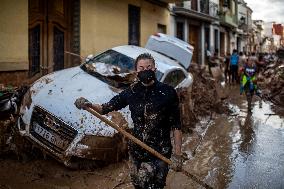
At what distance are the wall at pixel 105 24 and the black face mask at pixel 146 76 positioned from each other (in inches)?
373

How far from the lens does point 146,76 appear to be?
344 cm

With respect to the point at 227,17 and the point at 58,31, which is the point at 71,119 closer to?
the point at 58,31

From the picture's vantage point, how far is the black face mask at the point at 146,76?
3.44 meters

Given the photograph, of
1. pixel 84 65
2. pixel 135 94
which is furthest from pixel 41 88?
pixel 135 94

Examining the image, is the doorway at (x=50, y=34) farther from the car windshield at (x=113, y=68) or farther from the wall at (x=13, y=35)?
the car windshield at (x=113, y=68)

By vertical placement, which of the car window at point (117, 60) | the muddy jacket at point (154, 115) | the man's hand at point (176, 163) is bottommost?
the man's hand at point (176, 163)

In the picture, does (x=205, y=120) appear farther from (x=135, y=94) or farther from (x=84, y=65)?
(x=135, y=94)

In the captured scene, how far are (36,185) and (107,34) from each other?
32.1 ft

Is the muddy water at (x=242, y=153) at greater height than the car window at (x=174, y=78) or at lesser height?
lesser

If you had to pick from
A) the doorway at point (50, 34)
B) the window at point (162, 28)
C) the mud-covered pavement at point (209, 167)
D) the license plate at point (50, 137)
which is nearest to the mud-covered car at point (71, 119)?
the license plate at point (50, 137)

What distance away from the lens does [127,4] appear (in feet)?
50.6

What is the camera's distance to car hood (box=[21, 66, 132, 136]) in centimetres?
545

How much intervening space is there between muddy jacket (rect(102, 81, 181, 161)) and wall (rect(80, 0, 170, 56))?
943 cm

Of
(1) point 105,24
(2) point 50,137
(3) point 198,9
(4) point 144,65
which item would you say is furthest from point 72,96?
(3) point 198,9
